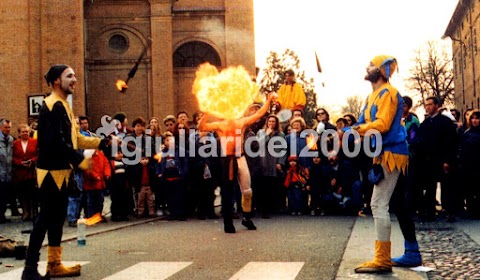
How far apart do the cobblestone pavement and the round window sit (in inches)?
1118

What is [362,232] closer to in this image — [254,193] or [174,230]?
[174,230]

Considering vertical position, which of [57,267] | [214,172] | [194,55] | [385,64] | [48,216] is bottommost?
[57,267]

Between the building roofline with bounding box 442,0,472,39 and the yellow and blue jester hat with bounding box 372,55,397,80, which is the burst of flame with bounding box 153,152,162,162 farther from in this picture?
the building roofline with bounding box 442,0,472,39

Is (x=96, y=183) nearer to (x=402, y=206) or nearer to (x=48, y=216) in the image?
(x=48, y=216)

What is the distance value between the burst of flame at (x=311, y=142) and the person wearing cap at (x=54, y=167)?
840 centimetres

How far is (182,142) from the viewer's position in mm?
15078

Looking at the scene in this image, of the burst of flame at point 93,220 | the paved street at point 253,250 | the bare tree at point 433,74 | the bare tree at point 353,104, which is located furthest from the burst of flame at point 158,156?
the bare tree at point 353,104

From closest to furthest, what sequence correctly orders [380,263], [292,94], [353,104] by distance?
1. [380,263]
2. [292,94]
3. [353,104]

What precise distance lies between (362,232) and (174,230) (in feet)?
10.7

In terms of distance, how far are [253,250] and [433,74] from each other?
62.6m

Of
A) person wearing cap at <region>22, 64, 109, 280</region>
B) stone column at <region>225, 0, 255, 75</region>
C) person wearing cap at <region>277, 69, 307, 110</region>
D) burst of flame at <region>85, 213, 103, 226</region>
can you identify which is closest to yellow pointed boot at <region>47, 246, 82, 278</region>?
person wearing cap at <region>22, 64, 109, 280</region>

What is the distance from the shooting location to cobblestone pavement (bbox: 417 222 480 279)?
7.12 meters

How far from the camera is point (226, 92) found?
1298 centimetres

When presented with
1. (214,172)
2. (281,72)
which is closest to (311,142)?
(214,172)
